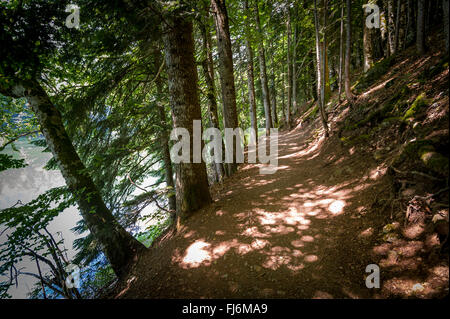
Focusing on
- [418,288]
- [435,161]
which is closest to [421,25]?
[435,161]

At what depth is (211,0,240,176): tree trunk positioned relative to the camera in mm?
6518

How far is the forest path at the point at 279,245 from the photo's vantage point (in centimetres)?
262

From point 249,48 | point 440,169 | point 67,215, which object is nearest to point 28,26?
point 440,169

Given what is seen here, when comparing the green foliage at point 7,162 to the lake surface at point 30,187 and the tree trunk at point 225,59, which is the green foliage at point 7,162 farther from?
the lake surface at point 30,187

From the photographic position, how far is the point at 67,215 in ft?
208

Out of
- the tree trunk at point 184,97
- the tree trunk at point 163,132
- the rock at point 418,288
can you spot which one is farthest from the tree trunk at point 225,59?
the rock at point 418,288

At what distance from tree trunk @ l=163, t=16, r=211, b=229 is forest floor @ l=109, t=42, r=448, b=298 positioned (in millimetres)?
476

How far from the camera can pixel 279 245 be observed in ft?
10.9

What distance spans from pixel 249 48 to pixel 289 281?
10754mm

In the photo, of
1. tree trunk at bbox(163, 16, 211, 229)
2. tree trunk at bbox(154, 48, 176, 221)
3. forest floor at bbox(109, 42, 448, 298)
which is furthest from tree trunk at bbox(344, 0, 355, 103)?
tree trunk at bbox(154, 48, 176, 221)

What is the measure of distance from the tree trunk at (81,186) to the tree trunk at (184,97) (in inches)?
81.8

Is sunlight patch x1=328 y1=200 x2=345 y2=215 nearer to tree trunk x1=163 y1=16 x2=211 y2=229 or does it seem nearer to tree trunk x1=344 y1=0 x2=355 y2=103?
tree trunk x1=163 y1=16 x2=211 y2=229

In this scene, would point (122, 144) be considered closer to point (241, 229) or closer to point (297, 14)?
point (241, 229)

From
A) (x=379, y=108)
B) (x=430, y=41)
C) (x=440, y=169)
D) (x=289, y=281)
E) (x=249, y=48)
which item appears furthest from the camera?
(x=249, y=48)
